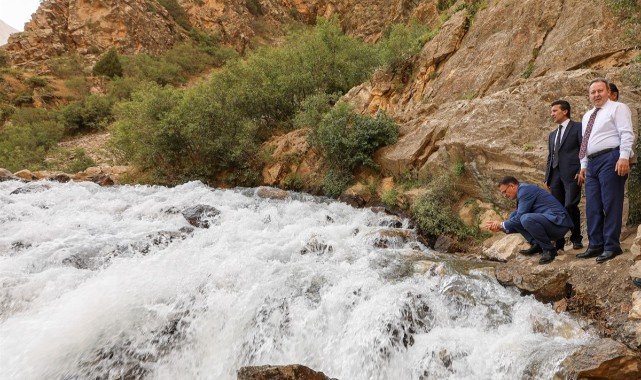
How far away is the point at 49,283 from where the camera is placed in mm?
5188

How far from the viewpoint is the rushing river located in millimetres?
3736

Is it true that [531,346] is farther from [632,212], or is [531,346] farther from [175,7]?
[175,7]

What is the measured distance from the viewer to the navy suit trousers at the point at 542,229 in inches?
204

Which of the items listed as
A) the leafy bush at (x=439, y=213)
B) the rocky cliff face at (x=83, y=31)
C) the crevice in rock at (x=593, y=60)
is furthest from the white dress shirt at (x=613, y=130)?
the rocky cliff face at (x=83, y=31)

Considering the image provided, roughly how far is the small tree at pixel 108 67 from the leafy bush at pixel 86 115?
6.36 m

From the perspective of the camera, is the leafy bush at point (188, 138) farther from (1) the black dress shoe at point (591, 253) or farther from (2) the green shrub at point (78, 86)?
(2) the green shrub at point (78, 86)

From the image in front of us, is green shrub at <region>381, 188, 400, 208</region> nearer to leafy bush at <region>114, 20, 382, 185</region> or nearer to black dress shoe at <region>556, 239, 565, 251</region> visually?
leafy bush at <region>114, 20, 382, 185</region>

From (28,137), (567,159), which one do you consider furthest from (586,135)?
(28,137)

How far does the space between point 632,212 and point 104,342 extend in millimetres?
7664

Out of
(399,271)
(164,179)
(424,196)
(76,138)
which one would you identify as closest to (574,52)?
(424,196)

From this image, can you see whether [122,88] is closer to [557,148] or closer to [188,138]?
[188,138]

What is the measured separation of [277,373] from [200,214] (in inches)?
260

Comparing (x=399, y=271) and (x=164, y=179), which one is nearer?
(x=399, y=271)

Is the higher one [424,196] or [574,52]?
[574,52]
